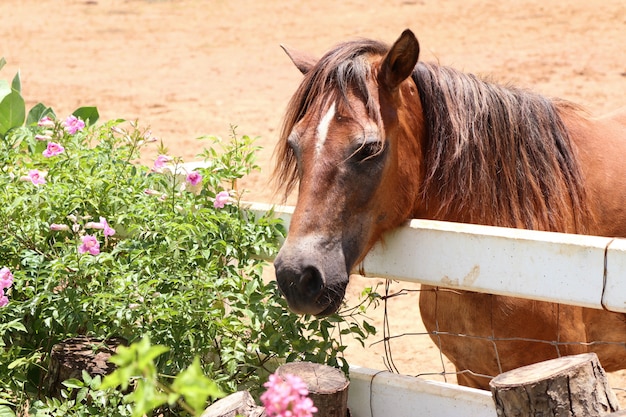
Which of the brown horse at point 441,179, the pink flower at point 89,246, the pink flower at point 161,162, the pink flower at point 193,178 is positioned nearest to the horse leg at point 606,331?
the brown horse at point 441,179

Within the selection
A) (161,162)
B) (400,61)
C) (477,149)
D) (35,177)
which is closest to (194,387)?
(400,61)

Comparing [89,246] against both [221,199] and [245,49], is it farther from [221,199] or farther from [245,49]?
[245,49]

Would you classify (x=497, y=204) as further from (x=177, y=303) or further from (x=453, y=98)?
(x=177, y=303)

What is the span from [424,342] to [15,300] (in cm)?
275

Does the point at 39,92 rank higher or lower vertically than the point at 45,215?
lower

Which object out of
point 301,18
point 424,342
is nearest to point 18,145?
point 424,342

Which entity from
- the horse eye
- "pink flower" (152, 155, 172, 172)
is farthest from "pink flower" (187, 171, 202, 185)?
the horse eye

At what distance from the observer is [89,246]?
2.80m

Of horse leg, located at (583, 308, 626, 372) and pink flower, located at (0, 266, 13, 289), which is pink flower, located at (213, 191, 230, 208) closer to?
pink flower, located at (0, 266, 13, 289)

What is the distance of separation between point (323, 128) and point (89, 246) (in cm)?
86

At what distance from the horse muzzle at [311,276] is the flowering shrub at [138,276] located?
0.25 m

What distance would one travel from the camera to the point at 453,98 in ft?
9.71

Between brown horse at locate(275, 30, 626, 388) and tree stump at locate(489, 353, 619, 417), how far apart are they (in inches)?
22.2

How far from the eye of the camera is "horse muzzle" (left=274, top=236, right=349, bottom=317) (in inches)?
97.3
